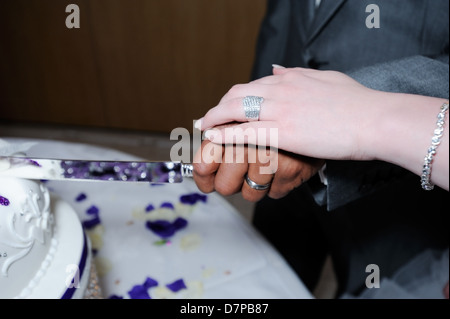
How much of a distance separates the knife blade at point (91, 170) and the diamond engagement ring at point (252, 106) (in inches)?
4.3

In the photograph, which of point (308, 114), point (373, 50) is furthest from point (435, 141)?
point (373, 50)

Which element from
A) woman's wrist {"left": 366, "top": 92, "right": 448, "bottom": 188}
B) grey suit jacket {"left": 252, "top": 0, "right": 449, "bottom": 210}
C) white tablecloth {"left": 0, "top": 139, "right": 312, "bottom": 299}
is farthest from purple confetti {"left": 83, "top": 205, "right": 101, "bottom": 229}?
woman's wrist {"left": 366, "top": 92, "right": 448, "bottom": 188}

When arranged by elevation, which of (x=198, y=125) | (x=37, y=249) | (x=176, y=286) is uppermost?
(x=198, y=125)

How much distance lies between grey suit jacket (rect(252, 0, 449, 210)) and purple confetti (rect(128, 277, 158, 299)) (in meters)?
0.31

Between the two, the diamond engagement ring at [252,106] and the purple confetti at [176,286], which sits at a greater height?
the diamond engagement ring at [252,106]

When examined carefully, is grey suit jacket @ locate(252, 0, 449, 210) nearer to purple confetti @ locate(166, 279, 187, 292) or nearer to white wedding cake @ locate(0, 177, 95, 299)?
purple confetti @ locate(166, 279, 187, 292)

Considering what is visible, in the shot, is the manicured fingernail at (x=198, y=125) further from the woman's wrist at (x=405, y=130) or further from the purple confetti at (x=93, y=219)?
the purple confetti at (x=93, y=219)

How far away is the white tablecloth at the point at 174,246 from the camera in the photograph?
74 centimetres

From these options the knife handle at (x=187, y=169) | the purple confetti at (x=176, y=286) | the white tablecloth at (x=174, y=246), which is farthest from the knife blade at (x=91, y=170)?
the purple confetti at (x=176, y=286)

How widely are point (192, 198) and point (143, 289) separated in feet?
0.69

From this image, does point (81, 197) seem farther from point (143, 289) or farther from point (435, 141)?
point (435, 141)

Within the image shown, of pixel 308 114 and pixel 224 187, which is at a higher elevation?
pixel 308 114

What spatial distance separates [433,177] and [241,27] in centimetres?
110

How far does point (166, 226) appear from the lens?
2.76 feet
